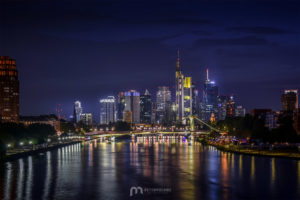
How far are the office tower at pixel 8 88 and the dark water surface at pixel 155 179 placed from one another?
75.3 metres

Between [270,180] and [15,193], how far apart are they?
19750mm

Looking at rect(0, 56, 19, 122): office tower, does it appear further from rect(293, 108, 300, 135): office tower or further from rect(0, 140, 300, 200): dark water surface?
rect(0, 140, 300, 200): dark water surface

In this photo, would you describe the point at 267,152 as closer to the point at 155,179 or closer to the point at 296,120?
the point at 155,179

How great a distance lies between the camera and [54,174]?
44.9m

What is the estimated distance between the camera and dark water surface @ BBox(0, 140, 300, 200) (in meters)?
33.2

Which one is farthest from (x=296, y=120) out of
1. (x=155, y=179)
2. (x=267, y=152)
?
(x=155, y=179)

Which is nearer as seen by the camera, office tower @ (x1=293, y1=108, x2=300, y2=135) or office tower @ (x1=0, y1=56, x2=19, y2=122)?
office tower @ (x1=293, y1=108, x2=300, y2=135)

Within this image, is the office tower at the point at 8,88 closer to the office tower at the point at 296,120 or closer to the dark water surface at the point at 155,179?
the office tower at the point at 296,120

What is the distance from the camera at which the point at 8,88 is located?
418 ft

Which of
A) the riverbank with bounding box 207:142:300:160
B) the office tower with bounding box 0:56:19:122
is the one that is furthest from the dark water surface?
the office tower with bounding box 0:56:19:122

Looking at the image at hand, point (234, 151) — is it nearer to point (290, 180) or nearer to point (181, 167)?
point (181, 167)

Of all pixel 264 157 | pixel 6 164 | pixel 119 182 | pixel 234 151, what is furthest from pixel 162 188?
pixel 234 151

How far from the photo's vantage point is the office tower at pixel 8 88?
417 ft

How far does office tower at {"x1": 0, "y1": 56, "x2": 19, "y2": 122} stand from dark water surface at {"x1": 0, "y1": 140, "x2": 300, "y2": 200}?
75285 mm
